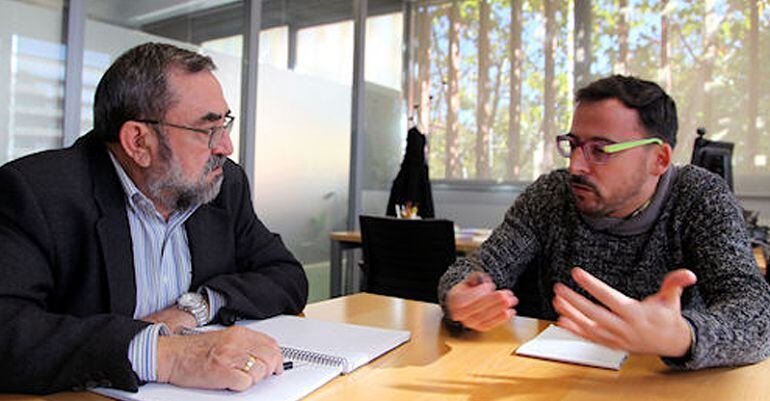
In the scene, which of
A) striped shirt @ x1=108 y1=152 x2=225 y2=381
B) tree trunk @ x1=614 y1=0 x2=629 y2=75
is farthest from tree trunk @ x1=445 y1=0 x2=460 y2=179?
striped shirt @ x1=108 y1=152 x2=225 y2=381

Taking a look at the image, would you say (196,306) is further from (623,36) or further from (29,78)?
(623,36)

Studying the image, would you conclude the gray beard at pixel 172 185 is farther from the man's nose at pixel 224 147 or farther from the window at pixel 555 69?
the window at pixel 555 69

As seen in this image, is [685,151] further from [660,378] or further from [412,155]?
[660,378]

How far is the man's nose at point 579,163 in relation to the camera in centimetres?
153

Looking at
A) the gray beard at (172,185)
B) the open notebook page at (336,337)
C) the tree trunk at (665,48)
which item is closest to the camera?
the open notebook page at (336,337)

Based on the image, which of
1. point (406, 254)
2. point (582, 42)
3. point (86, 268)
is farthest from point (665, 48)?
point (86, 268)

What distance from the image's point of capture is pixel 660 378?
98 cm

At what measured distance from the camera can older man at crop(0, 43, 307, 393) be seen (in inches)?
34.2

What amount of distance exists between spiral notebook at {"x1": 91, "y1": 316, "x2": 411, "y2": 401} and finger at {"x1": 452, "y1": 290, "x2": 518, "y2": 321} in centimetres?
13

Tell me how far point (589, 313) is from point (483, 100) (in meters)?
4.91

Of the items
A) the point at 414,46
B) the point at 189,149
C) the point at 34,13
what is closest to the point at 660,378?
the point at 189,149

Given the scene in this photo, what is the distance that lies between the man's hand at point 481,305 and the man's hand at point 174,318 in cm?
56

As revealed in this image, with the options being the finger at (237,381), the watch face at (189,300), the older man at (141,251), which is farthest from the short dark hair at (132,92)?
the finger at (237,381)

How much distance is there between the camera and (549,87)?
5.36 meters
